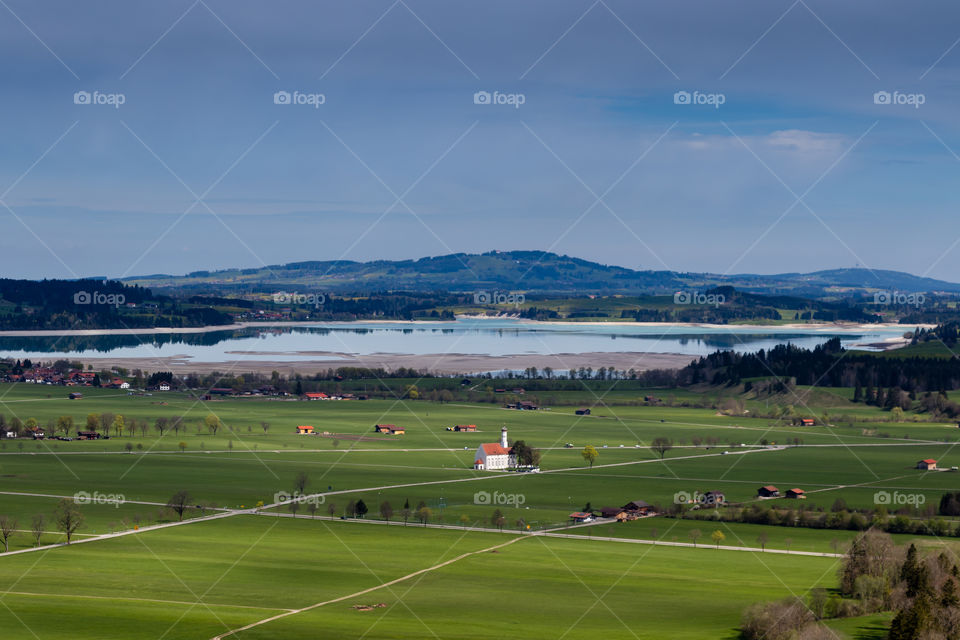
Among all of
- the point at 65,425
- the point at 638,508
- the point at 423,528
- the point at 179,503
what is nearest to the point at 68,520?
the point at 179,503

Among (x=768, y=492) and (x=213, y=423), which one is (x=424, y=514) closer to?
(x=768, y=492)

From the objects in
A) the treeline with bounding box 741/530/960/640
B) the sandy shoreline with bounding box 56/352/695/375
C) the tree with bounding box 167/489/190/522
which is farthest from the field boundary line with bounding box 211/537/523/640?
the sandy shoreline with bounding box 56/352/695/375

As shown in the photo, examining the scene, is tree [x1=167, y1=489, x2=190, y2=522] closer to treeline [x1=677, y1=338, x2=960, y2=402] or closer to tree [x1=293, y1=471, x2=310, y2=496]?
tree [x1=293, y1=471, x2=310, y2=496]

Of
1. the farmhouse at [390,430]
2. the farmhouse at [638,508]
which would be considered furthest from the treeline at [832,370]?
the farmhouse at [638,508]

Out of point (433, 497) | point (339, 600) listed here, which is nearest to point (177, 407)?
point (433, 497)

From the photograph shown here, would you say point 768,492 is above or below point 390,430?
below
